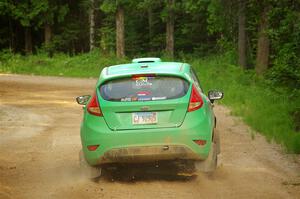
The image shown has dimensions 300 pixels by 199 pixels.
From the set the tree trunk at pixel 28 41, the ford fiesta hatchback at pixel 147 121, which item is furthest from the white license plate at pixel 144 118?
the tree trunk at pixel 28 41

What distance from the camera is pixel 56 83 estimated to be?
2908cm

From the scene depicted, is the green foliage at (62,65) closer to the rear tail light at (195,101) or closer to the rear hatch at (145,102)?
the rear hatch at (145,102)

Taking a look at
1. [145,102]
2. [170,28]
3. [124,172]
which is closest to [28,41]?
[170,28]

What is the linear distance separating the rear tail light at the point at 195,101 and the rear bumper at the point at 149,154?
1.78ft

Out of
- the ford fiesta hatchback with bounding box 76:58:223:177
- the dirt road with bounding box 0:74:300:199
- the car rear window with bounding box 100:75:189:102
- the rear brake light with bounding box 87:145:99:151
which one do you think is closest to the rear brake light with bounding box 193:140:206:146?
the ford fiesta hatchback with bounding box 76:58:223:177

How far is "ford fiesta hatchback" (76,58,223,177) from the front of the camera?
27.6ft

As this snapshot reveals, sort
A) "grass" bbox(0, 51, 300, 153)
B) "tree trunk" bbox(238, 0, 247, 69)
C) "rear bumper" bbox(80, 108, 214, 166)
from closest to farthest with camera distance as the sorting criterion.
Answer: "rear bumper" bbox(80, 108, 214, 166) → "grass" bbox(0, 51, 300, 153) → "tree trunk" bbox(238, 0, 247, 69)

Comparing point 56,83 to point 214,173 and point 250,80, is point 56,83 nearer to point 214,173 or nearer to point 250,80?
point 250,80

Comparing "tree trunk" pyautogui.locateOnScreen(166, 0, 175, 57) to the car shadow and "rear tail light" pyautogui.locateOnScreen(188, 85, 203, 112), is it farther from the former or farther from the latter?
"rear tail light" pyautogui.locateOnScreen(188, 85, 203, 112)

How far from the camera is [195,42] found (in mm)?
45750

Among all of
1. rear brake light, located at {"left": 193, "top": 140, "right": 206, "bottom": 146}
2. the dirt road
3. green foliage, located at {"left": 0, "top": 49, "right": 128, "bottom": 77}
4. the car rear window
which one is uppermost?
the car rear window

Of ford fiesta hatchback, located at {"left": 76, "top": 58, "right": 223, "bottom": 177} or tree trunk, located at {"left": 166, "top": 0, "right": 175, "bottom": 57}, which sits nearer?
ford fiesta hatchback, located at {"left": 76, "top": 58, "right": 223, "bottom": 177}

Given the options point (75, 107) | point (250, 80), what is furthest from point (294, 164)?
point (250, 80)

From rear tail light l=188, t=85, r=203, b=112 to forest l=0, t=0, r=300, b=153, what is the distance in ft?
10.5
